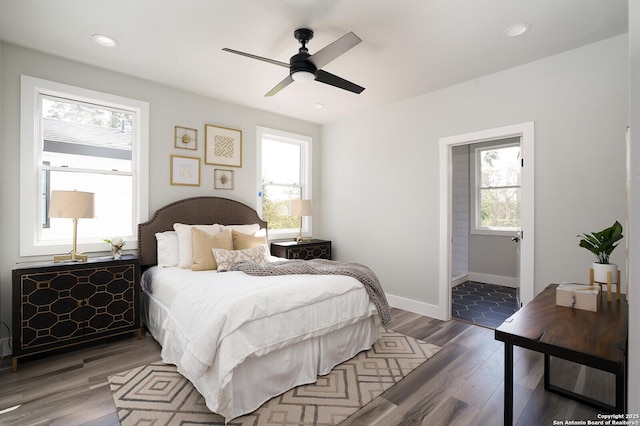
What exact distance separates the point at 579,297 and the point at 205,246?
311 cm

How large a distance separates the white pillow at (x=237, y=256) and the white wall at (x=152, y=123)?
110 centimetres

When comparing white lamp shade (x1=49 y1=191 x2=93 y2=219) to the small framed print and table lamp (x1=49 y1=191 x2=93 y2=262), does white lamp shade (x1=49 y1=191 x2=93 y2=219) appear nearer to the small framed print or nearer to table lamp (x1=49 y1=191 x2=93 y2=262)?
table lamp (x1=49 y1=191 x2=93 y2=262)

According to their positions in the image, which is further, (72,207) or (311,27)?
(72,207)

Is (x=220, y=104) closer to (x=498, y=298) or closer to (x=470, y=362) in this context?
(x=470, y=362)

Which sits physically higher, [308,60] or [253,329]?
[308,60]

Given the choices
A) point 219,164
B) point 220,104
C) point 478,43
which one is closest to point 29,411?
point 219,164

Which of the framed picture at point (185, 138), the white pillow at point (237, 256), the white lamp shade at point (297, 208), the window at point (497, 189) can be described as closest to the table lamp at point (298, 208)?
the white lamp shade at point (297, 208)

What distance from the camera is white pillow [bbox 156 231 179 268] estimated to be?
3.38 meters

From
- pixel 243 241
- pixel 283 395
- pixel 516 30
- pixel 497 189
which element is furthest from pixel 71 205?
pixel 497 189

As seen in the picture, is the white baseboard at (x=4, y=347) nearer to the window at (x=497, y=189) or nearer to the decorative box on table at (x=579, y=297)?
the decorative box on table at (x=579, y=297)

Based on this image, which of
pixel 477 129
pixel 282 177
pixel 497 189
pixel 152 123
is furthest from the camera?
pixel 497 189

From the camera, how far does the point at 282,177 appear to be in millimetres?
4941

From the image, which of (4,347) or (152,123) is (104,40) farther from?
(4,347)

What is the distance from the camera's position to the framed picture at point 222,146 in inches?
159
